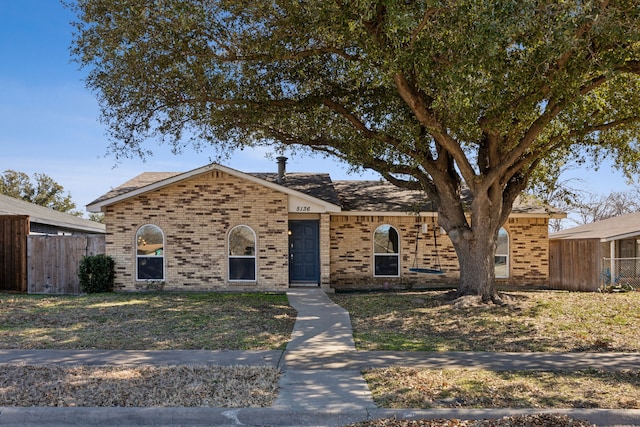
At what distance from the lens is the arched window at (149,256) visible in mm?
17078

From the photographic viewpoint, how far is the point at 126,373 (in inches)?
282

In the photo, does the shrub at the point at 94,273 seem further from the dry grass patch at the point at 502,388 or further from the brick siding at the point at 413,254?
the dry grass patch at the point at 502,388

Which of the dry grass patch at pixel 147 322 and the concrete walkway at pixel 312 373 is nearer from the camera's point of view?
the concrete walkway at pixel 312 373

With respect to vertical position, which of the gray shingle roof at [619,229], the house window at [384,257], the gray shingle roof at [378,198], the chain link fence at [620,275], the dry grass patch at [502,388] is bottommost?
the dry grass patch at [502,388]

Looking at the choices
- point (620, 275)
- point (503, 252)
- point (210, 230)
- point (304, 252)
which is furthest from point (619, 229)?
point (210, 230)

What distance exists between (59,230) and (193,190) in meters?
Answer: 11.2

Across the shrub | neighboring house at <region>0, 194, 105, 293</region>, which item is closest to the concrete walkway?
the shrub

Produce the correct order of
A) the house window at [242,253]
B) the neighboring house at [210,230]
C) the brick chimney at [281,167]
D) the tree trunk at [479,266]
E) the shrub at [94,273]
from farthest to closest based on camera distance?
the brick chimney at [281,167], the house window at [242,253], the neighboring house at [210,230], the shrub at [94,273], the tree trunk at [479,266]

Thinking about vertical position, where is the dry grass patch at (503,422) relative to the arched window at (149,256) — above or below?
below

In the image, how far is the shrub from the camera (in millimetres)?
16500

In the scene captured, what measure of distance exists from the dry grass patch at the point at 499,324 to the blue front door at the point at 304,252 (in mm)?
3342

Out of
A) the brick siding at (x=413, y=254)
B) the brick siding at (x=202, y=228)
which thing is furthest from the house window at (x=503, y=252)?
the brick siding at (x=202, y=228)

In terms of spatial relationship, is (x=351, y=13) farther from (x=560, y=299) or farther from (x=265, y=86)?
(x=560, y=299)

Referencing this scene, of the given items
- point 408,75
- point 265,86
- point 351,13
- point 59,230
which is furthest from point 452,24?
point 59,230
